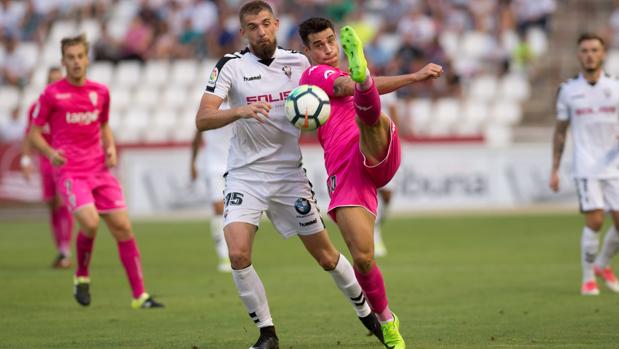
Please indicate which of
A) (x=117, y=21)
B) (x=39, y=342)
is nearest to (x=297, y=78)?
(x=39, y=342)

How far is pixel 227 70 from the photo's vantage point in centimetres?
909

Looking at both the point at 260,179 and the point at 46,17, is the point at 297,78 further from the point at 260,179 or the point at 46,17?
the point at 46,17

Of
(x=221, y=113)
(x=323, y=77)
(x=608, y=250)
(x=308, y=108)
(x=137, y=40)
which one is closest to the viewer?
(x=308, y=108)

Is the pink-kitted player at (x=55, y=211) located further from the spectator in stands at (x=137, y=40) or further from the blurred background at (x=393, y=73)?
the spectator in stands at (x=137, y=40)

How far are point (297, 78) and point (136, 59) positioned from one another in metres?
22.7

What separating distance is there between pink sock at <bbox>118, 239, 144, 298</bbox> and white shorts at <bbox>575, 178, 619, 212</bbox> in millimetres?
4690

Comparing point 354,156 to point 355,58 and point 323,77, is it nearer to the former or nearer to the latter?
point 323,77

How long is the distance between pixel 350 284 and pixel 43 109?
4617 mm

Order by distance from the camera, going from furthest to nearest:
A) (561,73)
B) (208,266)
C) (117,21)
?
(117,21) → (561,73) → (208,266)

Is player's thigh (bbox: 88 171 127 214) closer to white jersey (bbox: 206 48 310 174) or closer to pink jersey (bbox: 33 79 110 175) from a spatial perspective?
pink jersey (bbox: 33 79 110 175)

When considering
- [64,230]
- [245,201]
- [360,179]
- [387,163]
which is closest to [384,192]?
[64,230]

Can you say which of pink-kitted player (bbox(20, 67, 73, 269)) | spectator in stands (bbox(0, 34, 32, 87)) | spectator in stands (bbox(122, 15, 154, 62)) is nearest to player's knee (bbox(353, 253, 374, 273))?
pink-kitted player (bbox(20, 67, 73, 269))

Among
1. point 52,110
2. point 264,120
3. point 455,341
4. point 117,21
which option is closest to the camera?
point 264,120

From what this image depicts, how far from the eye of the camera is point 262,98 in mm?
9141
